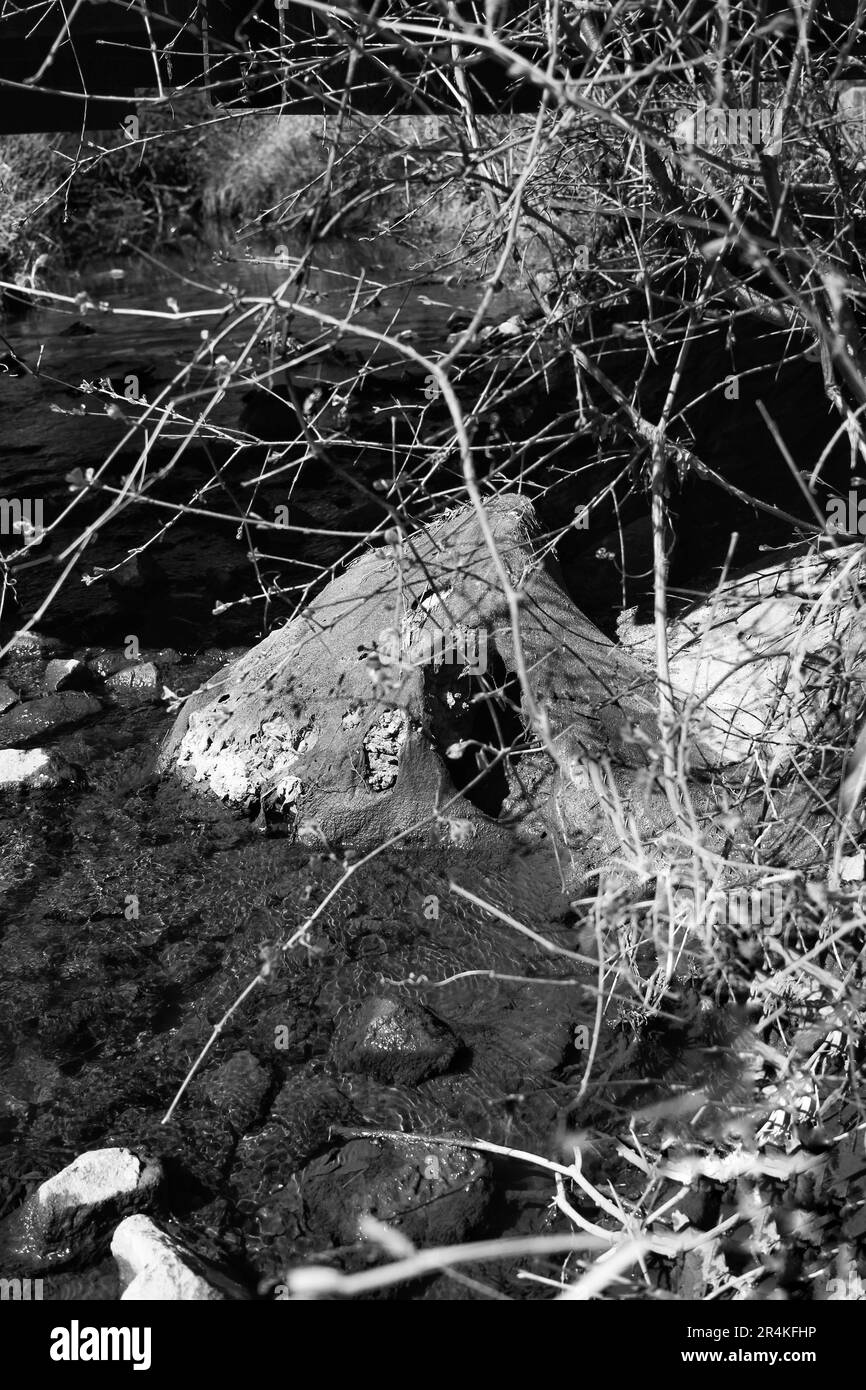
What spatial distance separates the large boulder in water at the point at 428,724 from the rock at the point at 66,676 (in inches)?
55.3

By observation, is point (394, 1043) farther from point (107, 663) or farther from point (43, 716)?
point (107, 663)

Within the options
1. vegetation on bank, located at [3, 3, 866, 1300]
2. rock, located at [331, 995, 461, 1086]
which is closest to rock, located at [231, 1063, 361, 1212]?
rock, located at [331, 995, 461, 1086]

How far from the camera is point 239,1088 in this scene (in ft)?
14.0

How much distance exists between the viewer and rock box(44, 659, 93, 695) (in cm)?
737

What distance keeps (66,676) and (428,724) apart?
293 centimetres

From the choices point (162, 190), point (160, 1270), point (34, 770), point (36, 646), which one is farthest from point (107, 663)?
point (162, 190)

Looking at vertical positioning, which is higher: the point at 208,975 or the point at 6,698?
the point at 6,698

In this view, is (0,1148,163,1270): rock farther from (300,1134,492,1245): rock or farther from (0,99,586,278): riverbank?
(0,99,586,278): riverbank

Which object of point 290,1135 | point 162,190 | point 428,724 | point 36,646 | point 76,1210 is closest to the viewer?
point 76,1210

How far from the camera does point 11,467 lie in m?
11.0

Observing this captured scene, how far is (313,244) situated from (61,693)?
5.18 metres

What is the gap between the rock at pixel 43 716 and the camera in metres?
6.77

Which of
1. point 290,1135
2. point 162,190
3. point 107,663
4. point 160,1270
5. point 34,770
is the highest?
point 162,190

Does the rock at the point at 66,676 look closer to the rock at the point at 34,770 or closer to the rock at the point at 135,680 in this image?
the rock at the point at 135,680
